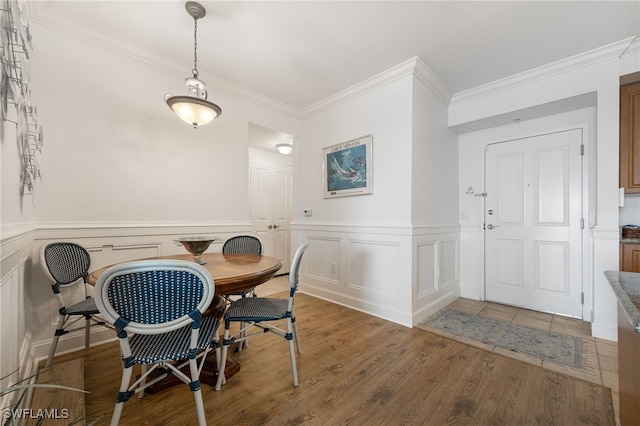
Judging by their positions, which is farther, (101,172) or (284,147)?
(284,147)

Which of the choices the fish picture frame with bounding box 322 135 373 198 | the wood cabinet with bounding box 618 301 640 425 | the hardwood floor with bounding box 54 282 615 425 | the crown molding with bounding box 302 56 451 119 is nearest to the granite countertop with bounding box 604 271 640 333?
the wood cabinet with bounding box 618 301 640 425

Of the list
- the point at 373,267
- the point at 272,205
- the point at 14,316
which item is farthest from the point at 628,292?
the point at 272,205

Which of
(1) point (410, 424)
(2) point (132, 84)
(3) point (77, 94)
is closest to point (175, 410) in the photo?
(1) point (410, 424)

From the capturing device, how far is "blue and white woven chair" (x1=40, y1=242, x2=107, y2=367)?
1.86 metres

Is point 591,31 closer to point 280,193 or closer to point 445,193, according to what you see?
point 445,193

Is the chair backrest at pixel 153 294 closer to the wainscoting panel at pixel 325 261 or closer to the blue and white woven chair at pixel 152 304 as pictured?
the blue and white woven chair at pixel 152 304

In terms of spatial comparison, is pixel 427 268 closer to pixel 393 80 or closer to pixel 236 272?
pixel 393 80

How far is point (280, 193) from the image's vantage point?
Answer: 5457 mm

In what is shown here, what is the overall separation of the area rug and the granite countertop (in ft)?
3.96

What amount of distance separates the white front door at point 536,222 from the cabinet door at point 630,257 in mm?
524

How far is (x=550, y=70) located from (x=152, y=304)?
3893 millimetres

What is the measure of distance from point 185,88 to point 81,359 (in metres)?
2.58

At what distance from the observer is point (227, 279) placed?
1.50m

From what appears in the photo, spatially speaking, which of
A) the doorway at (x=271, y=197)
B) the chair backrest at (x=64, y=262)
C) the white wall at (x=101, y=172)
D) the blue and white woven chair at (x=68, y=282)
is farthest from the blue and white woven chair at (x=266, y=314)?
the doorway at (x=271, y=197)
